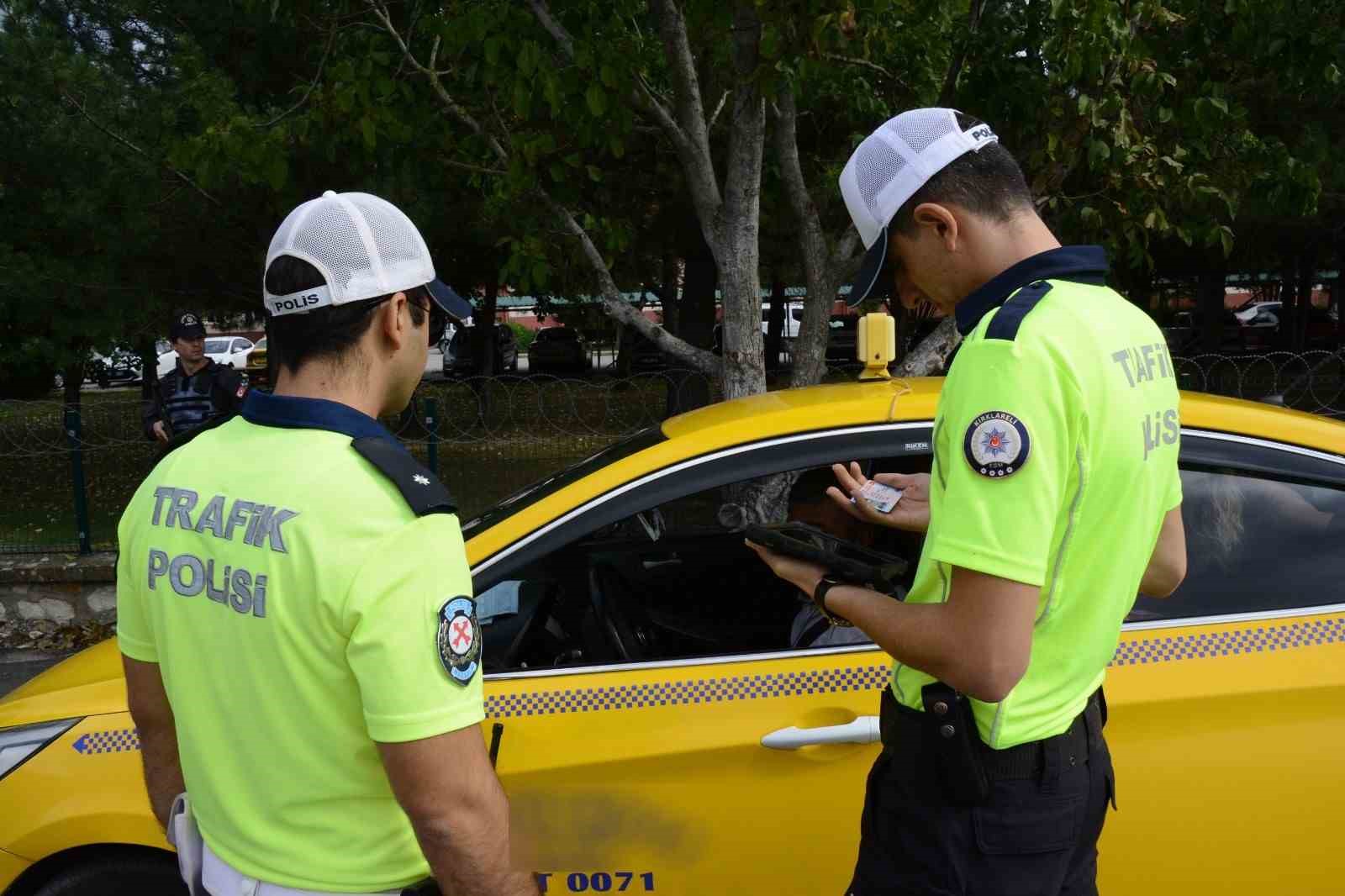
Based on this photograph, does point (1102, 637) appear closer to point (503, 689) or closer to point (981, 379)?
point (981, 379)

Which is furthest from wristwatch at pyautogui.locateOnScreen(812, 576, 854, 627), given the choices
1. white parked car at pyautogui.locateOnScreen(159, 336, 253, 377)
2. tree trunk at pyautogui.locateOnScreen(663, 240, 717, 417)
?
white parked car at pyautogui.locateOnScreen(159, 336, 253, 377)

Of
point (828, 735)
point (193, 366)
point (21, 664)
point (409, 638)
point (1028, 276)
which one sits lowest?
point (21, 664)

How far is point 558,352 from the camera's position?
31.8 metres

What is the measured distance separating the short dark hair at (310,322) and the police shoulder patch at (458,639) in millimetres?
390

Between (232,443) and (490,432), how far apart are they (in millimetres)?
5765

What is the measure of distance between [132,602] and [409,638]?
1.87 ft

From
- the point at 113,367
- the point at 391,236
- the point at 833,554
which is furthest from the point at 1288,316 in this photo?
the point at 391,236

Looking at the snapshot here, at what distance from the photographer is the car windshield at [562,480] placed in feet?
9.36

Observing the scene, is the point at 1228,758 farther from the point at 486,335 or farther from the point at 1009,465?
the point at 486,335

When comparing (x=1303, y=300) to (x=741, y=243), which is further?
(x=1303, y=300)

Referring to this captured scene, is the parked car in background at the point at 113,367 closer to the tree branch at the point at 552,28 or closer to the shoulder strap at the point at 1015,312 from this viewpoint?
the tree branch at the point at 552,28

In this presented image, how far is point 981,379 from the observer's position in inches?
61.9

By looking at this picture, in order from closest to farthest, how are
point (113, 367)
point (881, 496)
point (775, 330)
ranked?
1. point (881, 496)
2. point (113, 367)
3. point (775, 330)

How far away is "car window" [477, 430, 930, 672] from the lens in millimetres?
2748
